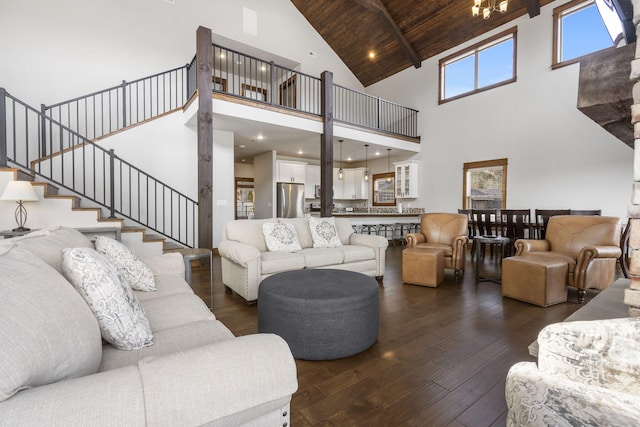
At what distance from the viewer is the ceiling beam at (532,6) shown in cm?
561

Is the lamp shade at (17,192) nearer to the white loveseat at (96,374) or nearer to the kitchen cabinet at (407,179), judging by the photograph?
the white loveseat at (96,374)

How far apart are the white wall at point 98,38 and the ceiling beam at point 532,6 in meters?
5.73

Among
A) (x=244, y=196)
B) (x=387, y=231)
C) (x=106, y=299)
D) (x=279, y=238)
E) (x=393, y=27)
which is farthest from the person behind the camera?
(x=244, y=196)

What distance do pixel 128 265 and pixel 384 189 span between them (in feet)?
27.8

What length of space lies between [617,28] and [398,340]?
2470mm

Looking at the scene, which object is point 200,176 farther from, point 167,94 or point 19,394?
point 19,394

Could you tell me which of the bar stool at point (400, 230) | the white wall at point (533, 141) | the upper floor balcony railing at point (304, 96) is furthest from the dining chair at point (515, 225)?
the upper floor balcony railing at point (304, 96)

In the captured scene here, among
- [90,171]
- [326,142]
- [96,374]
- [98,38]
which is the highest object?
[98,38]

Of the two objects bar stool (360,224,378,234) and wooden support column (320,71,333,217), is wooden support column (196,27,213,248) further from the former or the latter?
bar stool (360,224,378,234)

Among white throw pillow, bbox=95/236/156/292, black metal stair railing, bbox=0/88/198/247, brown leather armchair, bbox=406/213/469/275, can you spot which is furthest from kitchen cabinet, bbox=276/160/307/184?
white throw pillow, bbox=95/236/156/292

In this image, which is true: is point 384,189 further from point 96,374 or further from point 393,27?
point 96,374

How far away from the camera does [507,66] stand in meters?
6.44

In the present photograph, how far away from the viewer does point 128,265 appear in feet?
6.16

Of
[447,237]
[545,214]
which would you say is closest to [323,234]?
[447,237]
